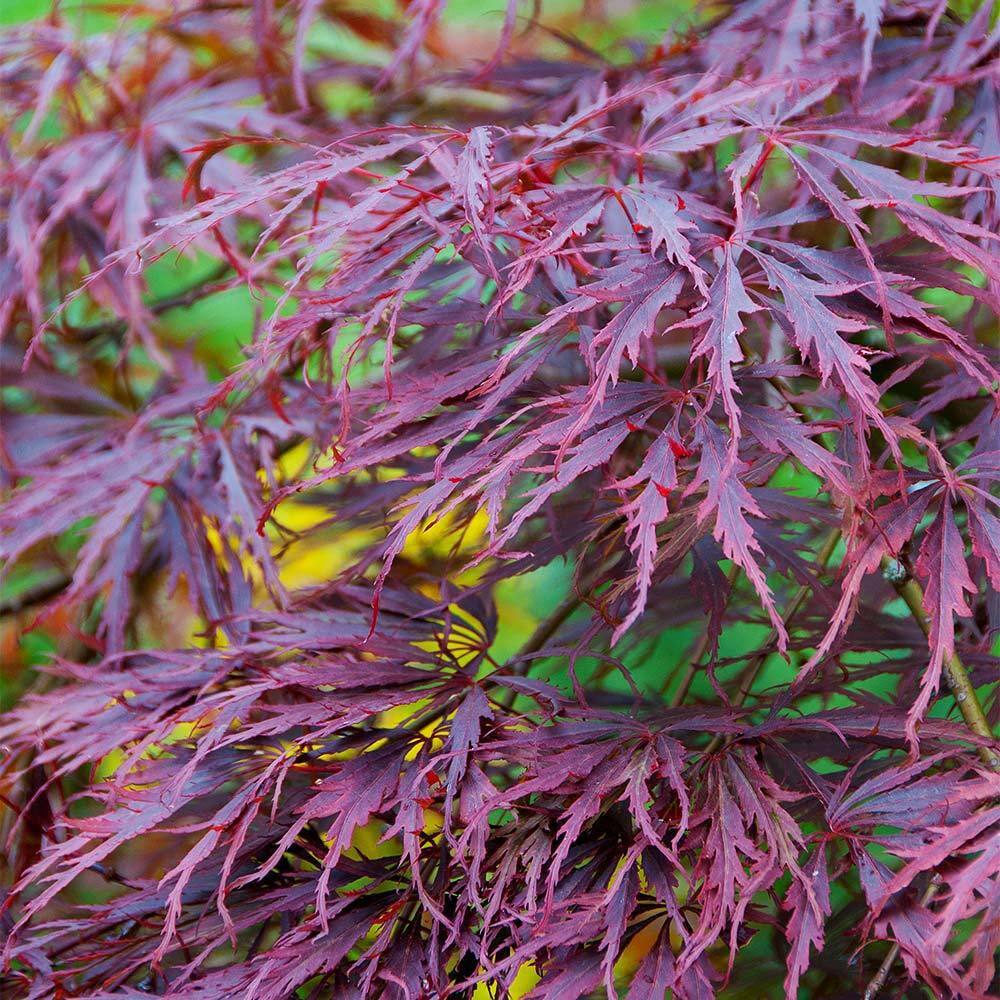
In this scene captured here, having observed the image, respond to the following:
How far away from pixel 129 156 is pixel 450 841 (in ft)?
2.60

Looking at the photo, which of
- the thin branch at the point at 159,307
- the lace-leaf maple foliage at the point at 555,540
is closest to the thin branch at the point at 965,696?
the lace-leaf maple foliage at the point at 555,540

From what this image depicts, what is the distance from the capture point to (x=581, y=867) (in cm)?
65

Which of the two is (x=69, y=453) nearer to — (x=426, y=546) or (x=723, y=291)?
(x=426, y=546)

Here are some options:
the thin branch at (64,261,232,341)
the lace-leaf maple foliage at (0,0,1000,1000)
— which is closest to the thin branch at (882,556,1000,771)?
the lace-leaf maple foliage at (0,0,1000,1000)

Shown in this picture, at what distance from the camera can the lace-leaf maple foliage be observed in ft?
1.95

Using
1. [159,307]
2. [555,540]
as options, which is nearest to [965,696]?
[555,540]

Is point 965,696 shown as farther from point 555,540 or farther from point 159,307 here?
point 159,307

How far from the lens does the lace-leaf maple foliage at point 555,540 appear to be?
594 millimetres

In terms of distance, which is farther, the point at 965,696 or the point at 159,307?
the point at 159,307

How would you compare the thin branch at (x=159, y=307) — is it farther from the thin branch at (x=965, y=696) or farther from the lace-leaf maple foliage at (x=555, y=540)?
the thin branch at (x=965, y=696)

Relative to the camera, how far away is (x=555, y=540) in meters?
0.73

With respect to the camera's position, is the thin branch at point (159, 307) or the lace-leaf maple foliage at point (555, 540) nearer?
the lace-leaf maple foliage at point (555, 540)

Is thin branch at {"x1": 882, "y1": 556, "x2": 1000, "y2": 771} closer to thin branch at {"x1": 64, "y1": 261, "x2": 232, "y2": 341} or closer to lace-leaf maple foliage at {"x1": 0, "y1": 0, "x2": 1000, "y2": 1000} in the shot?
lace-leaf maple foliage at {"x1": 0, "y1": 0, "x2": 1000, "y2": 1000}

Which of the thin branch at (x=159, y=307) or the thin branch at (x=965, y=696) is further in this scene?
the thin branch at (x=159, y=307)
